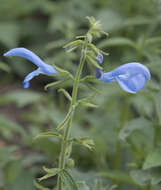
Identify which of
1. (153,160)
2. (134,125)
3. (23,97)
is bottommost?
(153,160)

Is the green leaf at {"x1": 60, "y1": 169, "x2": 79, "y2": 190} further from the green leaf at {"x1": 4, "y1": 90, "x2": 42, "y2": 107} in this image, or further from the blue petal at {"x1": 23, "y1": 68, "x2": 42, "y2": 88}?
the green leaf at {"x1": 4, "y1": 90, "x2": 42, "y2": 107}

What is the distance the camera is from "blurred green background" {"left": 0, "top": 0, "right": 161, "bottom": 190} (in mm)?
3041

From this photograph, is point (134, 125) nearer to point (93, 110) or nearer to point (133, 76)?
→ point (133, 76)

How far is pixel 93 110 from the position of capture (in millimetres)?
5027

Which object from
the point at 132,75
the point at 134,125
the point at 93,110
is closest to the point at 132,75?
the point at 132,75

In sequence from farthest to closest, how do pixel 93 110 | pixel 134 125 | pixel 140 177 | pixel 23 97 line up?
1. pixel 93 110
2. pixel 23 97
3. pixel 134 125
4. pixel 140 177

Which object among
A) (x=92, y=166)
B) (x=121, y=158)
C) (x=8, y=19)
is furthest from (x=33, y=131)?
(x=8, y=19)

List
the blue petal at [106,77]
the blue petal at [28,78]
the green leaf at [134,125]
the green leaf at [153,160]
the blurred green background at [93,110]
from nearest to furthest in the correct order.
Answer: the blue petal at [28,78] < the blue petal at [106,77] < the green leaf at [153,160] < the green leaf at [134,125] < the blurred green background at [93,110]

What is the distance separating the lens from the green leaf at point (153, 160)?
2564 millimetres

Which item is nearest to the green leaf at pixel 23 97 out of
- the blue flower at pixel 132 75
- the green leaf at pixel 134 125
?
the green leaf at pixel 134 125

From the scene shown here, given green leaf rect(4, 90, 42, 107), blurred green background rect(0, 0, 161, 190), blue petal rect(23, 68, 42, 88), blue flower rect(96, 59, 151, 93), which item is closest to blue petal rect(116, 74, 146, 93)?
blue flower rect(96, 59, 151, 93)

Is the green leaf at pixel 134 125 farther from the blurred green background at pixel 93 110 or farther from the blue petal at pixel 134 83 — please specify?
the blue petal at pixel 134 83

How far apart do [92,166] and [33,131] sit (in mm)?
733

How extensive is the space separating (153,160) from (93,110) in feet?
8.02
